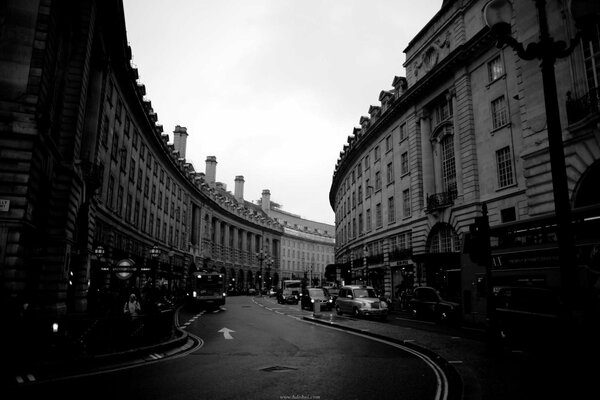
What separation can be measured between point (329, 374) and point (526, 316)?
6266mm

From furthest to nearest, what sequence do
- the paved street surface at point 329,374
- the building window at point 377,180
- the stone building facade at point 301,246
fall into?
the stone building facade at point 301,246 < the building window at point 377,180 < the paved street surface at point 329,374

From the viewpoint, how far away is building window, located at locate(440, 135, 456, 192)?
31.5 metres

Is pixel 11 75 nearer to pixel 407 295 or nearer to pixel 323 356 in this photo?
pixel 323 356

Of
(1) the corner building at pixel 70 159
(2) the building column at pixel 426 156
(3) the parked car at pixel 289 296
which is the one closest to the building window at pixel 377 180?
(2) the building column at pixel 426 156

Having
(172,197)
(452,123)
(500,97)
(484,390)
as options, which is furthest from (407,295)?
(172,197)

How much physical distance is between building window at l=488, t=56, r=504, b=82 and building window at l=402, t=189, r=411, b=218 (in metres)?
12.1

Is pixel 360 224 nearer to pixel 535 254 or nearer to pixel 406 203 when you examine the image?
pixel 406 203

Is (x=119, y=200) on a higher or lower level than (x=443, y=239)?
higher

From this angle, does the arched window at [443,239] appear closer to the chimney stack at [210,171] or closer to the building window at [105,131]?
the building window at [105,131]

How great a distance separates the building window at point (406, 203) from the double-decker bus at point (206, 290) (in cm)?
1681

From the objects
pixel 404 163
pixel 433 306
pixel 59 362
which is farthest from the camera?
pixel 404 163

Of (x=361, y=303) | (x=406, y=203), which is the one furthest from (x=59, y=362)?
(x=406, y=203)

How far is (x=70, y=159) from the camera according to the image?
20.3m

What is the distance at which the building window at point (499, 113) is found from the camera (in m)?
26.1
